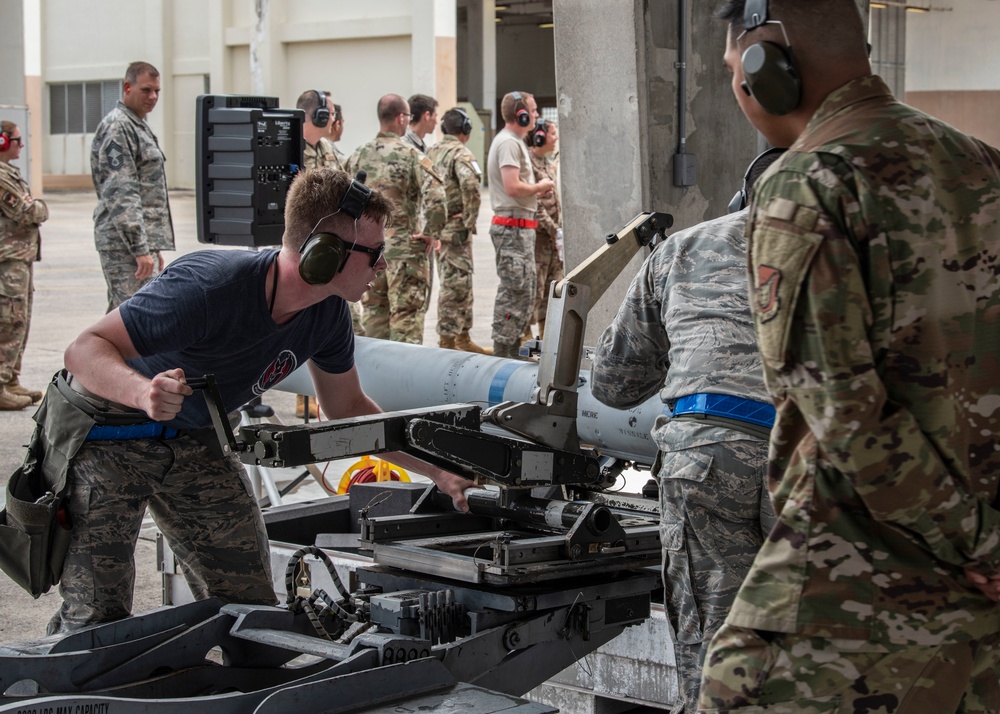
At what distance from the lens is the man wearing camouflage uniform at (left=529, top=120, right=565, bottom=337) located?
11.1m

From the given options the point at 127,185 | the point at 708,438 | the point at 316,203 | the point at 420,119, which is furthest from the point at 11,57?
the point at 708,438

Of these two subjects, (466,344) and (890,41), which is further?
(890,41)

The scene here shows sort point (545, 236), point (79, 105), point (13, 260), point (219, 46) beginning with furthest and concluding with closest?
point (79, 105), point (219, 46), point (545, 236), point (13, 260)

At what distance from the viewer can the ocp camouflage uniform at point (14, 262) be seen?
8.81 metres

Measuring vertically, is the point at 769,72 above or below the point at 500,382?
above

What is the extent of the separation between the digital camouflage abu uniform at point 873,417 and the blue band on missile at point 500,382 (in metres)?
3.39

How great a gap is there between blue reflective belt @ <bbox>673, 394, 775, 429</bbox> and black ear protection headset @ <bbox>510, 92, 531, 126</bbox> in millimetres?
7403

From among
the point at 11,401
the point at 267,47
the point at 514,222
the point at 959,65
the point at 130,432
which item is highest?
the point at 267,47

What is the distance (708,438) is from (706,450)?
29mm

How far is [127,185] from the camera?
28.4 feet

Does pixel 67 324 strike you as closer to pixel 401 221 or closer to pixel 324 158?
pixel 324 158

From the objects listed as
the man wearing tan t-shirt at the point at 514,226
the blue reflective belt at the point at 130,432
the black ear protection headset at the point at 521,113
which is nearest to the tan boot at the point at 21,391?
the man wearing tan t-shirt at the point at 514,226

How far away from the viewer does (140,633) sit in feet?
11.4

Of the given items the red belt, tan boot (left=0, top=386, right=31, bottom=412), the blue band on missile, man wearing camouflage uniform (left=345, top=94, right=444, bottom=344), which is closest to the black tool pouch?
the blue band on missile
